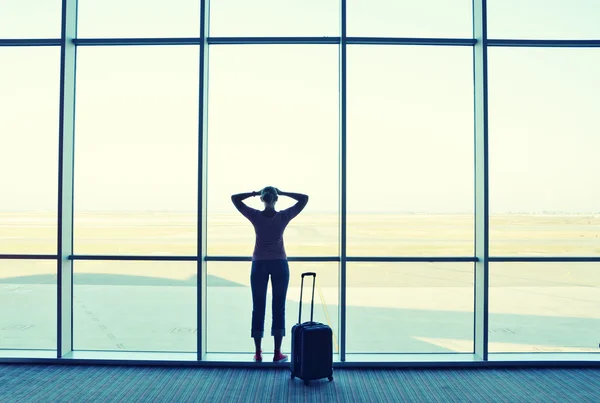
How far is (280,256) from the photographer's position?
13.1ft

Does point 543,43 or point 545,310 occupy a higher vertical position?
point 543,43

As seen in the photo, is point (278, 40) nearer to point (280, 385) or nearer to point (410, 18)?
point (410, 18)

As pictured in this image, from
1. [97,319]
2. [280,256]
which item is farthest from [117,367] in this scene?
[97,319]

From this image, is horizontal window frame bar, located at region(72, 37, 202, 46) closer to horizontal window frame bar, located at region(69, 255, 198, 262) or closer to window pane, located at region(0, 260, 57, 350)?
horizontal window frame bar, located at region(69, 255, 198, 262)

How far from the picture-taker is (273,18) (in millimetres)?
4641

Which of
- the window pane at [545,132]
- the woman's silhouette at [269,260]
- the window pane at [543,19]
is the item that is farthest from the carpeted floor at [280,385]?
the window pane at [543,19]

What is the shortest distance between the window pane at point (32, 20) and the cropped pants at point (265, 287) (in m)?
2.90

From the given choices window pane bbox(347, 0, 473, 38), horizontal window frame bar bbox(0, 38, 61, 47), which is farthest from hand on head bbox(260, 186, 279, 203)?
horizontal window frame bar bbox(0, 38, 61, 47)

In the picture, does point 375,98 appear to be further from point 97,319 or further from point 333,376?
point 97,319

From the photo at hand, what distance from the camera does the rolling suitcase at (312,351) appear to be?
357 centimetres

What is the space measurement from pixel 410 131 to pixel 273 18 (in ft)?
6.57

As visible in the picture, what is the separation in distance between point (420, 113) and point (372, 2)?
4.62 ft

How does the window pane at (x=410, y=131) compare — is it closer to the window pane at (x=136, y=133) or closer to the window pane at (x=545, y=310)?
the window pane at (x=136, y=133)

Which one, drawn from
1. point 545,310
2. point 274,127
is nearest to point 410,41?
point 274,127
